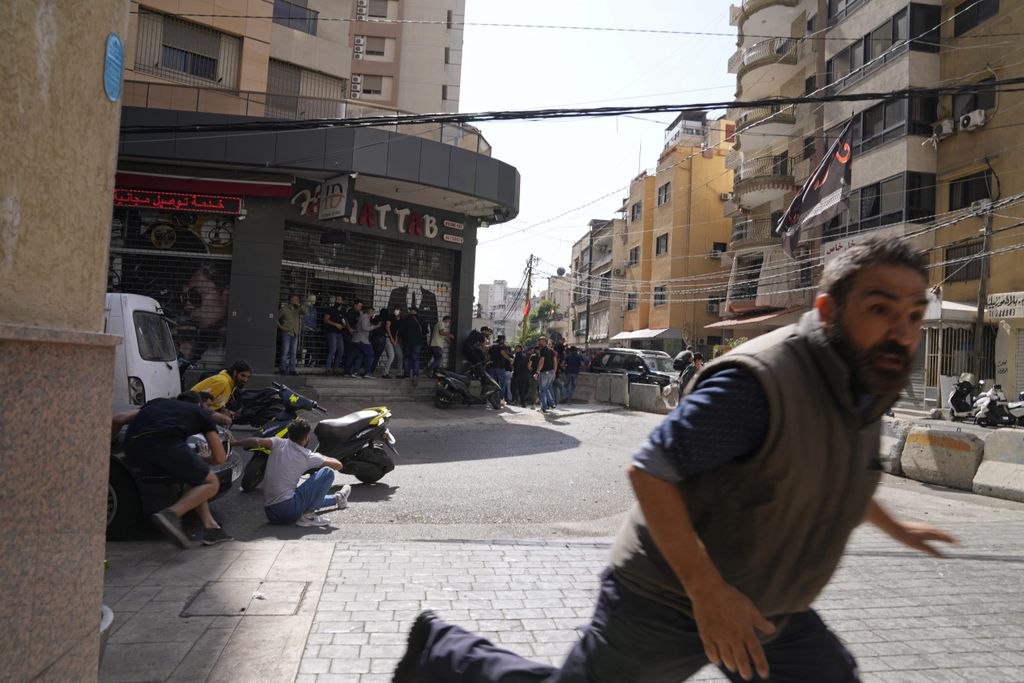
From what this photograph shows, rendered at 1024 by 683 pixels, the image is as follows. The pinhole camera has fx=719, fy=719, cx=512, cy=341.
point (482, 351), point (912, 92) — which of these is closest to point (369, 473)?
point (912, 92)

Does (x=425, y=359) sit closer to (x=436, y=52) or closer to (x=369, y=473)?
(x=369, y=473)

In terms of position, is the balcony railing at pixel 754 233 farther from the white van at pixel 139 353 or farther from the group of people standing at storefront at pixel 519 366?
the white van at pixel 139 353

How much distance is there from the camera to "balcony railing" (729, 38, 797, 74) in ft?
106

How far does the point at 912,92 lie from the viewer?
843 cm

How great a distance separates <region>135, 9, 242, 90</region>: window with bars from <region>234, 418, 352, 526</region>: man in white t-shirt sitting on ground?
49.9ft

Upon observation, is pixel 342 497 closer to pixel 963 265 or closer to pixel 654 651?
pixel 654 651

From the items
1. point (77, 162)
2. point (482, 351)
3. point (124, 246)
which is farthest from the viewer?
point (482, 351)

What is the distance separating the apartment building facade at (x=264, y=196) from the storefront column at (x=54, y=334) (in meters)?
12.1

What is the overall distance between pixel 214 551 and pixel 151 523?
809 mm

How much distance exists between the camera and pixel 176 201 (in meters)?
16.2

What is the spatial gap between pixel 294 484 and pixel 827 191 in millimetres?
16184

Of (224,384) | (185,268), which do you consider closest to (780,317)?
(185,268)

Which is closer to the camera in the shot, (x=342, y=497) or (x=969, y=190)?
(x=342, y=497)

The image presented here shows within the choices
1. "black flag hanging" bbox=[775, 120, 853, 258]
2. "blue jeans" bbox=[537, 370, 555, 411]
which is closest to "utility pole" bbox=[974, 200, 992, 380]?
"black flag hanging" bbox=[775, 120, 853, 258]
